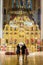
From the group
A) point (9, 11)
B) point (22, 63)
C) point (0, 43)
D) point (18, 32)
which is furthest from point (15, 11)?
point (22, 63)

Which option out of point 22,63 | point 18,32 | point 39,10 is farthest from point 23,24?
point 22,63

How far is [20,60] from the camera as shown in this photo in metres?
3.29

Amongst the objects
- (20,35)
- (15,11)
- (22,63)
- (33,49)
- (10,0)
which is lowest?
(22,63)

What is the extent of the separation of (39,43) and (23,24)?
0.47 metres

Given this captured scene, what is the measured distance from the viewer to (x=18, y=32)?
3389 mm

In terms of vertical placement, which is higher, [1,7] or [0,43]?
[1,7]

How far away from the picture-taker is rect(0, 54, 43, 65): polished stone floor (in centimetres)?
325

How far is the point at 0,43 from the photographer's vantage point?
3369mm

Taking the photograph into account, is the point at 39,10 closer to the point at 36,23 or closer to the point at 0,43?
the point at 36,23

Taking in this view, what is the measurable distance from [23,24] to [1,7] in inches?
21.0

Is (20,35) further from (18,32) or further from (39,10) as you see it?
(39,10)

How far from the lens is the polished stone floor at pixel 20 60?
3252mm

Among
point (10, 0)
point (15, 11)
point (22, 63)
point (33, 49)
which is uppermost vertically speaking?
point (10, 0)

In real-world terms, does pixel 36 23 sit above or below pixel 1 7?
below
